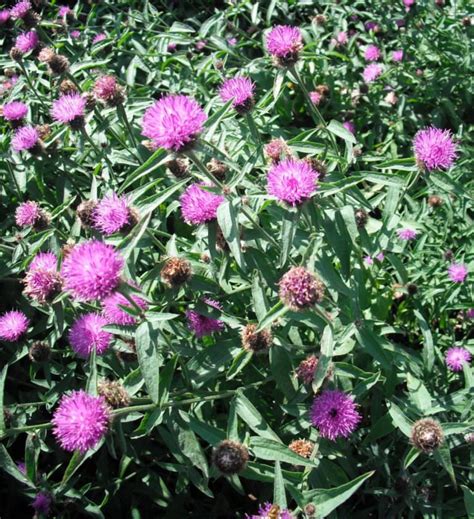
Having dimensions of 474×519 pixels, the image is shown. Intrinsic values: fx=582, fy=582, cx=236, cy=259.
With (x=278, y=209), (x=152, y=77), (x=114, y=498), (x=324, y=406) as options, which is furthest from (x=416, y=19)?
(x=114, y=498)

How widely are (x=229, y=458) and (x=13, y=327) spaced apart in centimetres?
183

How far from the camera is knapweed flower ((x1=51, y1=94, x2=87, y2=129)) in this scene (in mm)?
3906

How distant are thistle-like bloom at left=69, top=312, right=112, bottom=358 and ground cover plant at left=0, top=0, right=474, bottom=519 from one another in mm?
12

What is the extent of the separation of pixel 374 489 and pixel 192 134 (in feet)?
6.71

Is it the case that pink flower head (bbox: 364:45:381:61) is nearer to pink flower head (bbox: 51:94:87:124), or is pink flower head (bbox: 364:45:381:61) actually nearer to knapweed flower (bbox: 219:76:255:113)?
knapweed flower (bbox: 219:76:255:113)

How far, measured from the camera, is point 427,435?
2578mm

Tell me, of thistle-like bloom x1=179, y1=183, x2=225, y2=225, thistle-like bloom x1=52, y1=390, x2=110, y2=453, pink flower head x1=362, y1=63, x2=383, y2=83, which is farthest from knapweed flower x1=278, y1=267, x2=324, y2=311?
pink flower head x1=362, y1=63, x2=383, y2=83

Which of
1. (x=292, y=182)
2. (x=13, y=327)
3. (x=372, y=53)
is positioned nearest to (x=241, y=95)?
(x=292, y=182)

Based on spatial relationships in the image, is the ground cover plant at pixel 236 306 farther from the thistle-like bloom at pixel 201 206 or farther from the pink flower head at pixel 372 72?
A: the pink flower head at pixel 372 72

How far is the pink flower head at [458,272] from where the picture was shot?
11.7 feet

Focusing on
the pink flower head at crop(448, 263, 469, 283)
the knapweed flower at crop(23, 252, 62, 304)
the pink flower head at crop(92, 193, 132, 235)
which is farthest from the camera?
the pink flower head at crop(448, 263, 469, 283)

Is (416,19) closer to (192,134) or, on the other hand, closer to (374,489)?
(192,134)

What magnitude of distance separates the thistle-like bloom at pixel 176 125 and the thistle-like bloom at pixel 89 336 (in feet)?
3.51

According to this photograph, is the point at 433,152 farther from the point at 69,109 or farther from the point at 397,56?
the point at 397,56
